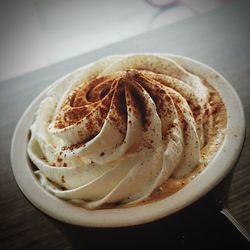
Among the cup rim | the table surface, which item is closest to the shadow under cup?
the cup rim

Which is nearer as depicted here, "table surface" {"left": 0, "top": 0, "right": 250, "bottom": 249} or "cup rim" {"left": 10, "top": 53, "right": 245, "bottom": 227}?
"cup rim" {"left": 10, "top": 53, "right": 245, "bottom": 227}

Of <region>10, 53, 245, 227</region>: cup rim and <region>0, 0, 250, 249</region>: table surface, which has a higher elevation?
<region>10, 53, 245, 227</region>: cup rim

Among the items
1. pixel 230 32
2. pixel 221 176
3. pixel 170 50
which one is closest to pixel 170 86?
pixel 221 176

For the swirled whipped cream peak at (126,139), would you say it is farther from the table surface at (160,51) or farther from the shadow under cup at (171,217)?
the table surface at (160,51)

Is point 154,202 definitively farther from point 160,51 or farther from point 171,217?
point 160,51

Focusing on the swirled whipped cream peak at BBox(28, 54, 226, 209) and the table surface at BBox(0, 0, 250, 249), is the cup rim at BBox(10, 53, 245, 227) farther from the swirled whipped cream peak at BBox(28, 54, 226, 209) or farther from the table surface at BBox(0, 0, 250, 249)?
the table surface at BBox(0, 0, 250, 249)

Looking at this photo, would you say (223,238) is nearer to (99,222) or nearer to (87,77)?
(99,222)

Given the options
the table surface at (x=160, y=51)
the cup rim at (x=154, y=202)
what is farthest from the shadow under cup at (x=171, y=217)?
the table surface at (x=160, y=51)
